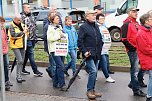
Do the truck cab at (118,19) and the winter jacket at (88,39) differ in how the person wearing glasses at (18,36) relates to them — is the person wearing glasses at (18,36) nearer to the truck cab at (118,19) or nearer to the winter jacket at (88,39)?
the winter jacket at (88,39)

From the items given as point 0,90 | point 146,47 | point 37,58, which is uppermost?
point 146,47

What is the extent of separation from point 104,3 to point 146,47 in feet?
88.7

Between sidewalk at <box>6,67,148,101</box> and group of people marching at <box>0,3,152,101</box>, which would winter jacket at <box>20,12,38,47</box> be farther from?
sidewalk at <box>6,67,148,101</box>

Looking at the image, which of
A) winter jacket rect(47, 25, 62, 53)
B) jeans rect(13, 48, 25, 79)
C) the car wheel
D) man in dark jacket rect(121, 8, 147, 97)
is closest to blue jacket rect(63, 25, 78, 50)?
winter jacket rect(47, 25, 62, 53)

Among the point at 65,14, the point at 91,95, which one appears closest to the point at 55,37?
the point at 91,95

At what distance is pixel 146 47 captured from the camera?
629cm

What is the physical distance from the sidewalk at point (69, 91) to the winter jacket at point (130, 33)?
3.45 feet

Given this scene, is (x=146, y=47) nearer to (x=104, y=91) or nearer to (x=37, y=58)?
(x=104, y=91)

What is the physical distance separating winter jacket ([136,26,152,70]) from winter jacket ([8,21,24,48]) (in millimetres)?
3415

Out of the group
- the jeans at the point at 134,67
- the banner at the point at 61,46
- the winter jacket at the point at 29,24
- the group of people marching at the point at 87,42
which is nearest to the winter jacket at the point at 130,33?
the group of people marching at the point at 87,42

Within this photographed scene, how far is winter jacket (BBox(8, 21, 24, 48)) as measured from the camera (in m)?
8.77

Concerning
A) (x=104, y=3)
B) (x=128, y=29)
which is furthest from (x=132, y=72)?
(x=104, y=3)

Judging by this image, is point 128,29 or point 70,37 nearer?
point 128,29

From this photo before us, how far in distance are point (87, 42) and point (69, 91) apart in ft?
4.95
